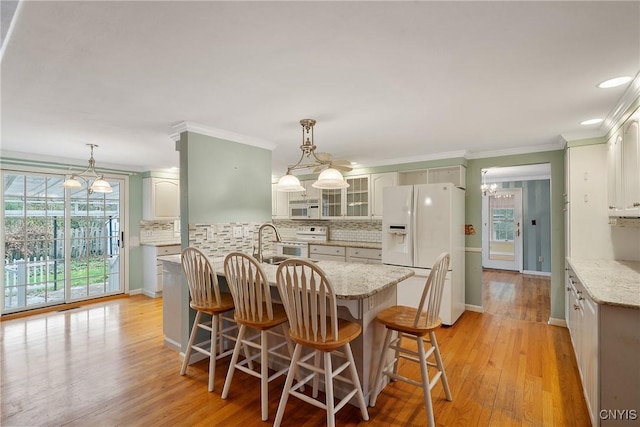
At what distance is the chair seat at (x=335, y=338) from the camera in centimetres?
178

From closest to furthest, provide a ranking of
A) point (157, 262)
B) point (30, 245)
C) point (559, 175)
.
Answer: point (559, 175)
point (30, 245)
point (157, 262)

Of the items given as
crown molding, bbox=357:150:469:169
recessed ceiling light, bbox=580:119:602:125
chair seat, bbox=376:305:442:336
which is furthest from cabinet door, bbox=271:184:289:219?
recessed ceiling light, bbox=580:119:602:125

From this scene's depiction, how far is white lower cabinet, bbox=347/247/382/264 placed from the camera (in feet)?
14.9

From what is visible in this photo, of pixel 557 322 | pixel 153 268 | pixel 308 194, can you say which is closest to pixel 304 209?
pixel 308 194

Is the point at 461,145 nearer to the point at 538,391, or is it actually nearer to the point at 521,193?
the point at 538,391

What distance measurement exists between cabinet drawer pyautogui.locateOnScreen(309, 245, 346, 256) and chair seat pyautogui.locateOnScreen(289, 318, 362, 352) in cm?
291

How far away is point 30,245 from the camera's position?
4430 mm

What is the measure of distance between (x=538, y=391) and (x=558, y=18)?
250 cm

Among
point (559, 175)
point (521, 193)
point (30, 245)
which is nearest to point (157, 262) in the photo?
point (30, 245)

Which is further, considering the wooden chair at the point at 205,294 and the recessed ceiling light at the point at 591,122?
the recessed ceiling light at the point at 591,122

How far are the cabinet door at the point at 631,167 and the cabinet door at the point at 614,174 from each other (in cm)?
14

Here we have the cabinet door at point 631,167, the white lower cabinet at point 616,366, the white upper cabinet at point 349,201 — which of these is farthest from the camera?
the white upper cabinet at point 349,201
